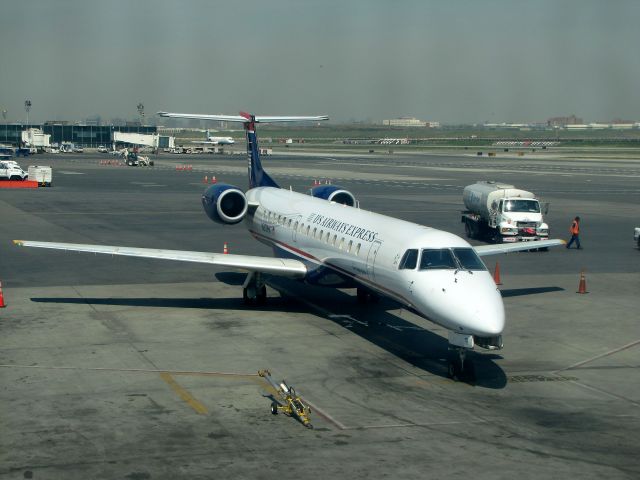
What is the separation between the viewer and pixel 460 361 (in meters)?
18.7

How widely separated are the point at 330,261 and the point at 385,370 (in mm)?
5541

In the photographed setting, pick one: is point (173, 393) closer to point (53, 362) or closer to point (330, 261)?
point (53, 362)

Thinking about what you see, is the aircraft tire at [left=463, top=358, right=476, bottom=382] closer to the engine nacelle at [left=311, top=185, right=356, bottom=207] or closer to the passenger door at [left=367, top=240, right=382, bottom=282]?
the passenger door at [left=367, top=240, right=382, bottom=282]

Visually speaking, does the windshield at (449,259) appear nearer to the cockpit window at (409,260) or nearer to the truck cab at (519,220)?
the cockpit window at (409,260)

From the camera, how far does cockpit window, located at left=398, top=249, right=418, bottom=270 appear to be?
19841 mm

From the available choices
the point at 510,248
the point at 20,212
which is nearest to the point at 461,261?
the point at 510,248

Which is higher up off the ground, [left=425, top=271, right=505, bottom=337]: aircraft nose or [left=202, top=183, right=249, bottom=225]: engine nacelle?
[left=202, top=183, right=249, bottom=225]: engine nacelle

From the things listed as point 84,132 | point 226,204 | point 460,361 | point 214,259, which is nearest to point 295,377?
point 460,361

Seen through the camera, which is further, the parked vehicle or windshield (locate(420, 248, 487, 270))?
the parked vehicle

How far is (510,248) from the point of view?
27469 millimetres

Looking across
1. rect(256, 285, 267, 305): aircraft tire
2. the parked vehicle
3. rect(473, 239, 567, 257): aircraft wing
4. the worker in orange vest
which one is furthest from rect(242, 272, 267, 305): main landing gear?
the parked vehicle

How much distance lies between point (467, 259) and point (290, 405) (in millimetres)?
5951

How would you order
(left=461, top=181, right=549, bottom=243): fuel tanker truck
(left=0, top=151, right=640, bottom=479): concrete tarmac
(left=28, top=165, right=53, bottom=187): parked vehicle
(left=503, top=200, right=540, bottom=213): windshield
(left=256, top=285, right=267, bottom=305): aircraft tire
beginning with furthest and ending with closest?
(left=28, top=165, right=53, bottom=187): parked vehicle → (left=503, top=200, right=540, bottom=213): windshield → (left=461, top=181, right=549, bottom=243): fuel tanker truck → (left=256, top=285, right=267, bottom=305): aircraft tire → (left=0, top=151, right=640, bottom=479): concrete tarmac

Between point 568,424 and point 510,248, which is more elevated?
point 510,248
